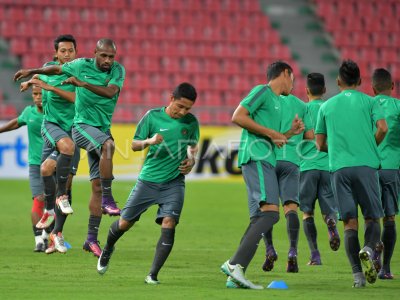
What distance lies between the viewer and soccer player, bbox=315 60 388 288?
28.5 ft

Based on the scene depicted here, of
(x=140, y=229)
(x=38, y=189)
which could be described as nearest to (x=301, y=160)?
(x=38, y=189)

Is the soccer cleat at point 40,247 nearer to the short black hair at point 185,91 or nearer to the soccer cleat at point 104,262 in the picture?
the soccer cleat at point 104,262

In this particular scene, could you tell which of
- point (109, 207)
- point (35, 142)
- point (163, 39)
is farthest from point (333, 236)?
point (163, 39)

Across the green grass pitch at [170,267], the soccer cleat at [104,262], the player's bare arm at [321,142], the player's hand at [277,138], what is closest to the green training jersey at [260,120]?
the player's hand at [277,138]

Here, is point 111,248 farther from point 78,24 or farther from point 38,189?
point 78,24

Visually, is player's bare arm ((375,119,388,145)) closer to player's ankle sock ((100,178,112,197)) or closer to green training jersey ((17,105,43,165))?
player's ankle sock ((100,178,112,197))

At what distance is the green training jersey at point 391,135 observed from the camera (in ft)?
32.3

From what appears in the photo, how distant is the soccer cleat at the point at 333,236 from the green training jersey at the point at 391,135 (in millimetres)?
1650

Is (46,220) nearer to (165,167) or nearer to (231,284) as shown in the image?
(165,167)

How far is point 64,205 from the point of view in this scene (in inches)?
447

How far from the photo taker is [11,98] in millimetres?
28250

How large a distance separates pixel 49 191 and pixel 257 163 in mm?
4065

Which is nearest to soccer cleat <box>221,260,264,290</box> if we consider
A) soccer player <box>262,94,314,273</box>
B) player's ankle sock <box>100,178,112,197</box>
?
soccer player <box>262,94,314,273</box>

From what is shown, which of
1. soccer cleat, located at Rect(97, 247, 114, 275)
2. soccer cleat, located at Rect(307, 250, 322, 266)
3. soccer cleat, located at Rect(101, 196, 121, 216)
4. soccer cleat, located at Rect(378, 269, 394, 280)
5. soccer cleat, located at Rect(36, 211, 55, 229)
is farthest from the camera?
soccer cleat, located at Rect(36, 211, 55, 229)
